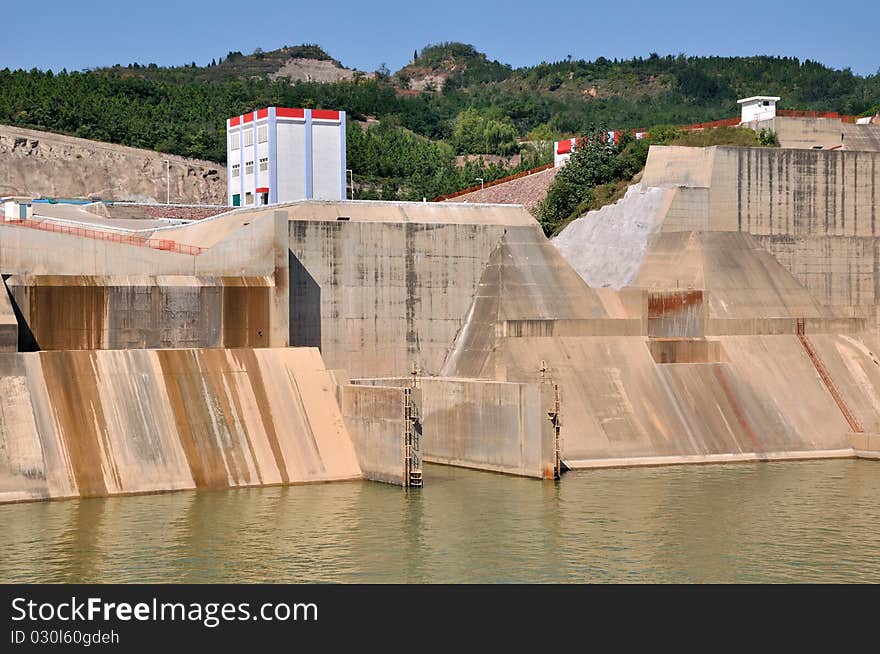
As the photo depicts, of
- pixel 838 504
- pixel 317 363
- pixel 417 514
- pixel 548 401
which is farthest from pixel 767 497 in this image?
pixel 317 363

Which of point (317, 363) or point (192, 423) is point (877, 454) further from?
point (192, 423)

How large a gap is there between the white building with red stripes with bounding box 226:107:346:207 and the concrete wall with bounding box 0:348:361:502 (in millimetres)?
42678

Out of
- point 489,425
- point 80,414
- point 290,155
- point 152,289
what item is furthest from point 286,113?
point 80,414

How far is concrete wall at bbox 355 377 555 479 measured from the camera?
139 ft

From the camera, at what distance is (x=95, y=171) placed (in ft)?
343

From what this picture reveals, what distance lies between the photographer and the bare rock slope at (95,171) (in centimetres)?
10212

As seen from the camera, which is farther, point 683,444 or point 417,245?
point 417,245

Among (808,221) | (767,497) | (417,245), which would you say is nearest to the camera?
(767,497)

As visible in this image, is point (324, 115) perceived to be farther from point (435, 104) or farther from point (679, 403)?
point (435, 104)

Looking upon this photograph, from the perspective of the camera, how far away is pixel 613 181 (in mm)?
64188

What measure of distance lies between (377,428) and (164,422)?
6.14 m

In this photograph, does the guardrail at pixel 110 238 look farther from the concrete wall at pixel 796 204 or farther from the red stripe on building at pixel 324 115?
the red stripe on building at pixel 324 115

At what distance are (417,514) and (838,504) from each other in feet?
37.0

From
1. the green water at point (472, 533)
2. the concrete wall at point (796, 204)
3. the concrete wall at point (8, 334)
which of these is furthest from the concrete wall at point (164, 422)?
the concrete wall at point (796, 204)
